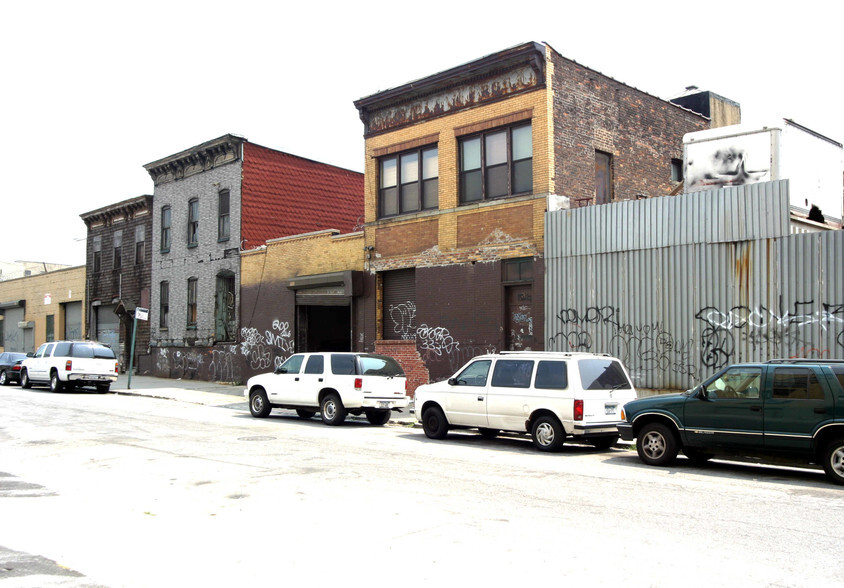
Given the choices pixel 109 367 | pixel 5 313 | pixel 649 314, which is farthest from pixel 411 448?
pixel 5 313

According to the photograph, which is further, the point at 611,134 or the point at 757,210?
the point at 611,134

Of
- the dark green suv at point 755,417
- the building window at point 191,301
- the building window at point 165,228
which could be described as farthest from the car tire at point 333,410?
the building window at point 165,228

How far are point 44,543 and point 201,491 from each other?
2351mm

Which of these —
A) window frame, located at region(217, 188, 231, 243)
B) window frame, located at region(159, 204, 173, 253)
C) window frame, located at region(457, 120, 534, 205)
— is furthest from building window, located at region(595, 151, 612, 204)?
window frame, located at region(159, 204, 173, 253)

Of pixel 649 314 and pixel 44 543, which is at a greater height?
pixel 649 314

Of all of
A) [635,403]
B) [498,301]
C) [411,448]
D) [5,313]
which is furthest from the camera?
[5,313]

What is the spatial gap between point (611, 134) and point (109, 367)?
18.5 meters

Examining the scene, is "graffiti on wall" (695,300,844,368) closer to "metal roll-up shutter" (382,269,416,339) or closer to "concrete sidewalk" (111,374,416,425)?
"concrete sidewalk" (111,374,416,425)

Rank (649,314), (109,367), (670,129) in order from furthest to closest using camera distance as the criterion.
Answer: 1. (109,367)
2. (670,129)
3. (649,314)

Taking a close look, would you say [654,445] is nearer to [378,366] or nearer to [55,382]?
[378,366]

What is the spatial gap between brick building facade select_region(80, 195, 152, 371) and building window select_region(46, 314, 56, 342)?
481 cm

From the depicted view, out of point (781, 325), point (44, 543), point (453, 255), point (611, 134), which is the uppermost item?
point (611, 134)

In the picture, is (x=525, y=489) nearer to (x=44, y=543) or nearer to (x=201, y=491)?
(x=201, y=491)

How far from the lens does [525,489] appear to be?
931cm
